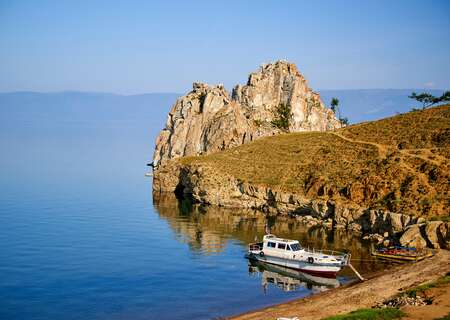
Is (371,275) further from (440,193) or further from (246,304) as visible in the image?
(440,193)

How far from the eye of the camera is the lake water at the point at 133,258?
56.6 meters

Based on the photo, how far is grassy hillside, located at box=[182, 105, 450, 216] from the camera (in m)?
91.3

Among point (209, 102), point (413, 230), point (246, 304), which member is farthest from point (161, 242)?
point (209, 102)

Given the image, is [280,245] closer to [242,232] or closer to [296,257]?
[296,257]

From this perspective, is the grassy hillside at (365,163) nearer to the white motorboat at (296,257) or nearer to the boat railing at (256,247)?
the white motorboat at (296,257)

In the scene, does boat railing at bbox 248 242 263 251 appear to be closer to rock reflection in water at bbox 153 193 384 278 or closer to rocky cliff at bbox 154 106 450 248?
rock reflection in water at bbox 153 193 384 278

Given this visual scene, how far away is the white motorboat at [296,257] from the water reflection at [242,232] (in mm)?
1613

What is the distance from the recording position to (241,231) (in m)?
93.6

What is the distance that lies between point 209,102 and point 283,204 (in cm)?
7796

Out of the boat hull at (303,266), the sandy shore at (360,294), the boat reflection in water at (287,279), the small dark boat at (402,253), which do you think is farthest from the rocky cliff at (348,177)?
the boat reflection in water at (287,279)

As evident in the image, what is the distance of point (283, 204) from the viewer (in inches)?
4311

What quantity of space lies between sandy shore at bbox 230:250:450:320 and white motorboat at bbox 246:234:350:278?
481 cm

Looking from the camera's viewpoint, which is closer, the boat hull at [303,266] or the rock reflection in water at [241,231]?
the boat hull at [303,266]

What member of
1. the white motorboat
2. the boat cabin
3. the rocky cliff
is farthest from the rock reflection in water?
the rocky cliff
